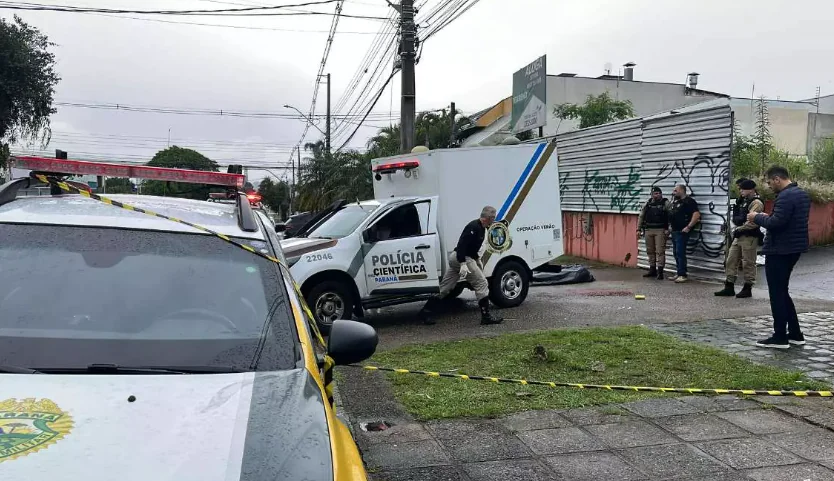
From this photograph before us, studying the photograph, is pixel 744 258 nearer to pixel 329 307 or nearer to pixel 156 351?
pixel 329 307

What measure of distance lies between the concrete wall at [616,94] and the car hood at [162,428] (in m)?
30.4

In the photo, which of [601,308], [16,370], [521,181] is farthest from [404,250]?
[16,370]

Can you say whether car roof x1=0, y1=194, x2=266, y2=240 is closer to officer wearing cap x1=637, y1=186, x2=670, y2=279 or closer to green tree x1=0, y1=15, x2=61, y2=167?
officer wearing cap x1=637, y1=186, x2=670, y2=279

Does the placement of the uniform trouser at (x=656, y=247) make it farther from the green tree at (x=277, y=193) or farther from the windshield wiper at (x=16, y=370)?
the green tree at (x=277, y=193)

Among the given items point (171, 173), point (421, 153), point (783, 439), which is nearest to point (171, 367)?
point (171, 173)

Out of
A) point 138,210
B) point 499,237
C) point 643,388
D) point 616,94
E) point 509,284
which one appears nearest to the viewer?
point 138,210

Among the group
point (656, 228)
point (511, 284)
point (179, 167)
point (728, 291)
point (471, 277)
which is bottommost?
point (728, 291)

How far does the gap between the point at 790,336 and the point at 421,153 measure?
17.9ft

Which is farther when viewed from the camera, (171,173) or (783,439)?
(171,173)

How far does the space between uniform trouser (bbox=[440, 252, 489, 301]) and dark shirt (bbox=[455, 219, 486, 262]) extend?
0.30 feet

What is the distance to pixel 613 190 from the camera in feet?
50.6

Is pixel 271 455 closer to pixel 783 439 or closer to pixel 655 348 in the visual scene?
pixel 783 439

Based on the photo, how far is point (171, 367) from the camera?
2387mm

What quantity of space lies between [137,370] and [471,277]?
679cm
